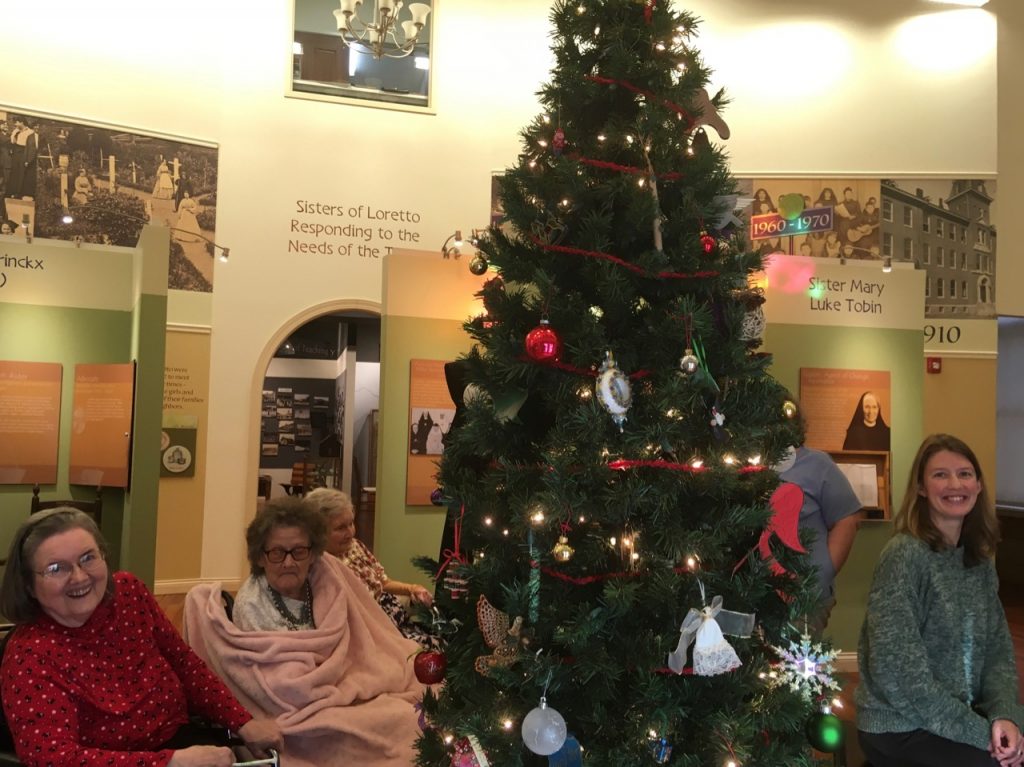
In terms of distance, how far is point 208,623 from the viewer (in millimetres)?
3096

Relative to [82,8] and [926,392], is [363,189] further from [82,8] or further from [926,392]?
[926,392]

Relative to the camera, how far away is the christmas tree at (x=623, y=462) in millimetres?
1888

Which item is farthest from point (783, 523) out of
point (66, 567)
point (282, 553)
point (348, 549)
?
point (348, 549)

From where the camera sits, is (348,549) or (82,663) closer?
(82,663)

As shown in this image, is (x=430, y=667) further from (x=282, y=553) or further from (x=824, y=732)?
(x=282, y=553)

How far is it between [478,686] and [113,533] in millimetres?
5551

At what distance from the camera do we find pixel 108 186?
880 centimetres

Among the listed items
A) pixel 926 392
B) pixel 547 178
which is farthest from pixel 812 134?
pixel 547 178

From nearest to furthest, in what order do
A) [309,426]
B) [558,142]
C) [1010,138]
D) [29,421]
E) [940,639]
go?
[558,142] → [940,639] → [29,421] → [1010,138] → [309,426]

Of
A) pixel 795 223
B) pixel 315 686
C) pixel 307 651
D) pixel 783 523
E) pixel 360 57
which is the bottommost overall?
pixel 315 686

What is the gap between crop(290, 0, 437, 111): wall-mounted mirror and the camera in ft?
31.1

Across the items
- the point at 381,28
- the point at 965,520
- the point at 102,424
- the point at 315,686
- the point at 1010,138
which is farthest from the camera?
the point at 1010,138

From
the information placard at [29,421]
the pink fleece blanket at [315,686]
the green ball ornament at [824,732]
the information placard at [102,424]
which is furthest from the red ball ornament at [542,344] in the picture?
the information placard at [29,421]

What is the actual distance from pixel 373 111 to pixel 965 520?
27.0ft
